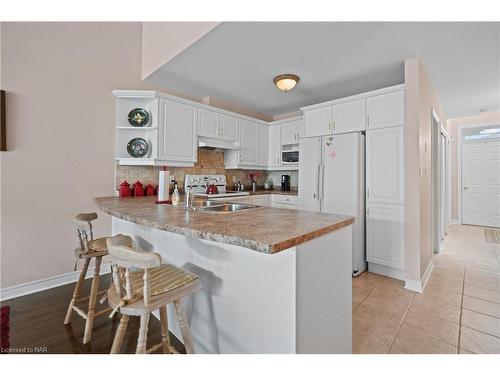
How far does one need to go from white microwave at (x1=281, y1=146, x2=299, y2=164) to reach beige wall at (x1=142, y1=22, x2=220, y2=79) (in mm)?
2374

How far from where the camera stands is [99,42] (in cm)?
283

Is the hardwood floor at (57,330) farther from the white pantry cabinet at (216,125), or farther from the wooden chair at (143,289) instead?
the white pantry cabinet at (216,125)

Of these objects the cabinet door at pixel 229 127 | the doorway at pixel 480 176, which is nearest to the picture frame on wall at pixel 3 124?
the cabinet door at pixel 229 127

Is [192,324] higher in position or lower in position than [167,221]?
lower

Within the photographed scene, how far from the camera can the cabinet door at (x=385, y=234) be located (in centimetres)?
262

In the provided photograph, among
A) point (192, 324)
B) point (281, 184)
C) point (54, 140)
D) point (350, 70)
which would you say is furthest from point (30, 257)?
point (350, 70)

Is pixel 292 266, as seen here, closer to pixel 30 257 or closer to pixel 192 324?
pixel 192 324

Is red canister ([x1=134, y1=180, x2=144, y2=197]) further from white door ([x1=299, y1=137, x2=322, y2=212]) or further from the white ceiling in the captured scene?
white door ([x1=299, y1=137, x2=322, y2=212])

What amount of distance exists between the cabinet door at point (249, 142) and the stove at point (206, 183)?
0.50 metres

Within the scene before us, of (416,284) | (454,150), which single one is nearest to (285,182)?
(416,284)

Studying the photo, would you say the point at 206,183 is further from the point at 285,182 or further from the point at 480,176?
the point at 480,176

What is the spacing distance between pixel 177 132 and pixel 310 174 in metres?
1.89
